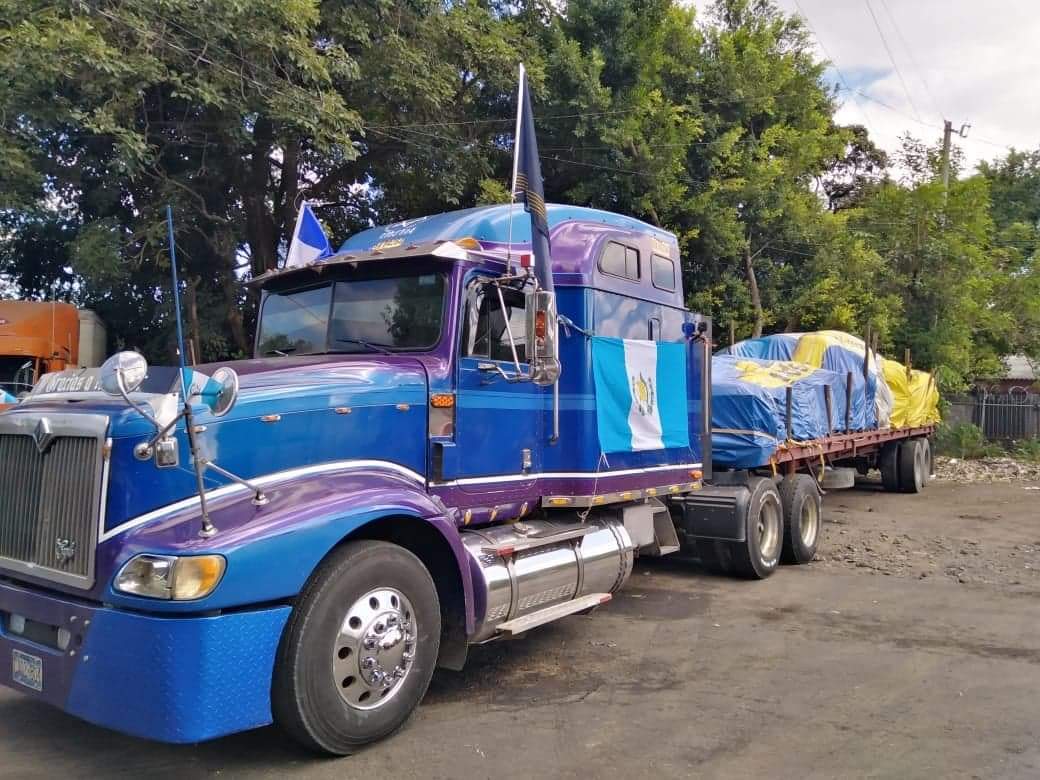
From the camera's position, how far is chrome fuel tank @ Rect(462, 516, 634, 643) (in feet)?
16.7

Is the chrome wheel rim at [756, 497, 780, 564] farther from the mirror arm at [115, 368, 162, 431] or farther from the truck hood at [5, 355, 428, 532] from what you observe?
the mirror arm at [115, 368, 162, 431]

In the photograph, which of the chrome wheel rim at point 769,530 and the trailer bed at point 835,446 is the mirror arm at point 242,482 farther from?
the trailer bed at point 835,446

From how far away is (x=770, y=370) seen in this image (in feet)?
33.3

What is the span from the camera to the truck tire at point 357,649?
12.8 feet

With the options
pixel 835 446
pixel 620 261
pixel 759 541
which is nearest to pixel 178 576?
pixel 620 261

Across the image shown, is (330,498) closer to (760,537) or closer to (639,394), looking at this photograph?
(639,394)

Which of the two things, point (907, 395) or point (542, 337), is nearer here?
point (542, 337)

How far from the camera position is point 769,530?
874cm

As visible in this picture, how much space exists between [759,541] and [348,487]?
537 centimetres

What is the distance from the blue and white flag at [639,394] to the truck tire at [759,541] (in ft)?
3.94

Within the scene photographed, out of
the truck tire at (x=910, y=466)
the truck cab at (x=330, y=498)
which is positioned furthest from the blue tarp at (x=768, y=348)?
the truck cab at (x=330, y=498)

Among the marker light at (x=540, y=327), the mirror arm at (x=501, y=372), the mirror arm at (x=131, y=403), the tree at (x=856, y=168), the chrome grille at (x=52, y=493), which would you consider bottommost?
the chrome grille at (x=52, y=493)

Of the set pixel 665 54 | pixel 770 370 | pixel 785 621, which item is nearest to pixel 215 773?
pixel 785 621

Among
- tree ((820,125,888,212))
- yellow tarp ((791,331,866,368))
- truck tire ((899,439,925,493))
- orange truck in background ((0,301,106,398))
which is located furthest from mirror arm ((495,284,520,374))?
tree ((820,125,888,212))
